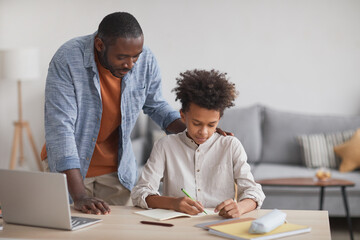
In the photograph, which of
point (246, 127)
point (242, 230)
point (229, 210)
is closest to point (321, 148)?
point (246, 127)

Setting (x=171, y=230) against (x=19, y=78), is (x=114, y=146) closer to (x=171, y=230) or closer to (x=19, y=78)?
(x=171, y=230)

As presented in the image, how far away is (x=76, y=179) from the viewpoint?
5.81 ft

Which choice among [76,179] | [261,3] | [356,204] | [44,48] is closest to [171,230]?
[76,179]

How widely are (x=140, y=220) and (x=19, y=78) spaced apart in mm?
3201

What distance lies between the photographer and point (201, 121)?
6.06 feet

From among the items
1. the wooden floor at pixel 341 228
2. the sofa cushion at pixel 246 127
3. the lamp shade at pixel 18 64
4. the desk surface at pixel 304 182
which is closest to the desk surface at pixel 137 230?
the desk surface at pixel 304 182

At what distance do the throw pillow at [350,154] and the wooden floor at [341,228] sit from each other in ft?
1.33

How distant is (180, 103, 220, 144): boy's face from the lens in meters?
1.84

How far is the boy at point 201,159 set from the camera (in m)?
1.84

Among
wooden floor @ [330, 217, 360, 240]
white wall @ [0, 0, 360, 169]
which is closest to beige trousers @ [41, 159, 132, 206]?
wooden floor @ [330, 217, 360, 240]

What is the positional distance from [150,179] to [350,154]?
7.74 ft

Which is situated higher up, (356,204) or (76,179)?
(76,179)

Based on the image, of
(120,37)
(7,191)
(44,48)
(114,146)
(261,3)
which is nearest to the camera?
(7,191)

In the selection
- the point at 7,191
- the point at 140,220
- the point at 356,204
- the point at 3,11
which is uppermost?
the point at 3,11
